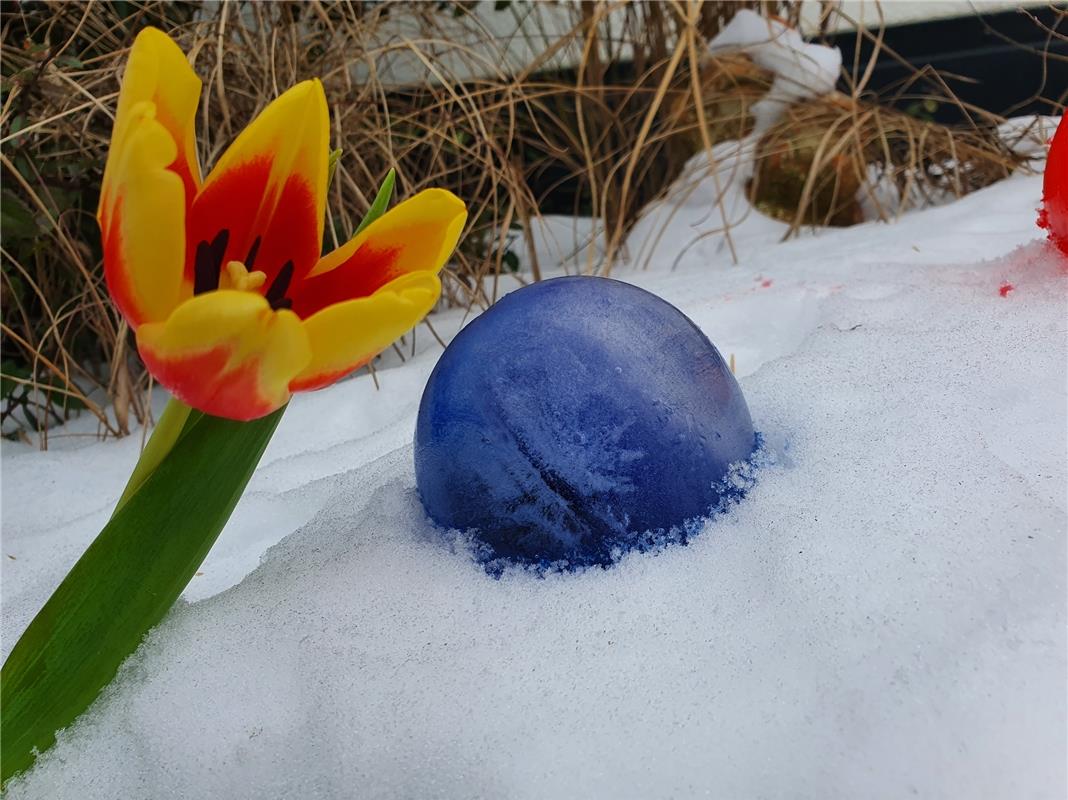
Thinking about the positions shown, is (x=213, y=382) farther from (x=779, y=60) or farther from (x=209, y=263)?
(x=779, y=60)

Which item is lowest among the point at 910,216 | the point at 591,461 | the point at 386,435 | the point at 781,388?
the point at 910,216

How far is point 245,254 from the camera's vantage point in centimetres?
61

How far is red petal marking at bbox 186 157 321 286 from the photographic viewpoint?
1.94 ft

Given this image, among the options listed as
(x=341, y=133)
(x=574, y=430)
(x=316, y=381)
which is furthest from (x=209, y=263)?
(x=341, y=133)

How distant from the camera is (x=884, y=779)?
21.9 inches

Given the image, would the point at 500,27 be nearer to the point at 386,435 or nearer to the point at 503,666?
the point at 386,435

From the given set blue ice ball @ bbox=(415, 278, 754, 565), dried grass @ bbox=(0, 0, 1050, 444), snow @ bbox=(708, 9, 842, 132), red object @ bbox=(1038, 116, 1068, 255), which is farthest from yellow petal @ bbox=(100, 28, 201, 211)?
snow @ bbox=(708, 9, 842, 132)

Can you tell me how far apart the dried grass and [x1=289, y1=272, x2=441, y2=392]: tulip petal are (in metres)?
0.65

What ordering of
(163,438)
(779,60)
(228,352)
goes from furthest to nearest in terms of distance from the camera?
(779,60) → (163,438) → (228,352)

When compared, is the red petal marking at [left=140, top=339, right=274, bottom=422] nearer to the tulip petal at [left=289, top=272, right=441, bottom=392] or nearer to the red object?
the tulip petal at [left=289, top=272, right=441, bottom=392]

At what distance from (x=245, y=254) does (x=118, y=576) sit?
0.23 metres

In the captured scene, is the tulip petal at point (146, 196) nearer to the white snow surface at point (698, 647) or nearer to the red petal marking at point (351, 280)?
the red petal marking at point (351, 280)

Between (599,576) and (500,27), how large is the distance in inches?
106

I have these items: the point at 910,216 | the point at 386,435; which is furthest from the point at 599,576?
the point at 910,216
